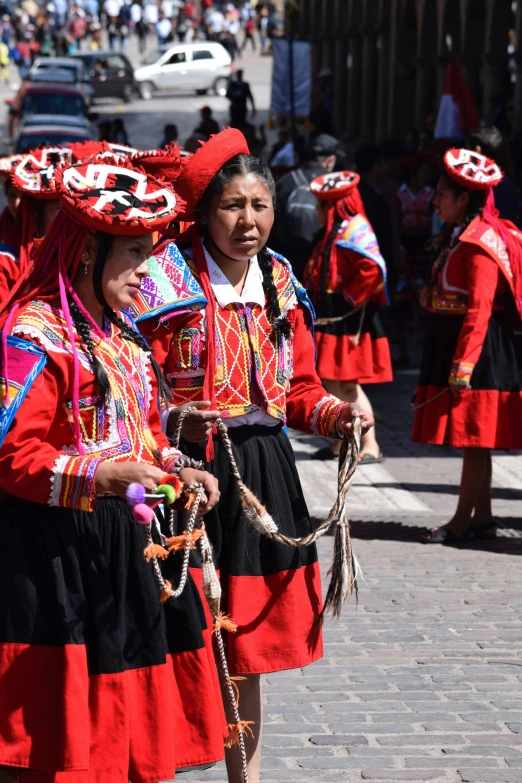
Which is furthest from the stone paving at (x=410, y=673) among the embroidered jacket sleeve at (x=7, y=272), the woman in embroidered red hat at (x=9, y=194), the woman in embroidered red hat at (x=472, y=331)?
the woman in embroidered red hat at (x=9, y=194)

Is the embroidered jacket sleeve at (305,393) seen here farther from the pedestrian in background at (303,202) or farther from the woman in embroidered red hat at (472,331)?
the pedestrian in background at (303,202)

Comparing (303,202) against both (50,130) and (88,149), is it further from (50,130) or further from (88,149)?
(50,130)

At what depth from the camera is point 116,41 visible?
5766 centimetres

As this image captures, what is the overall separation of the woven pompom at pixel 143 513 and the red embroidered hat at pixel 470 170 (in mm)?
4413

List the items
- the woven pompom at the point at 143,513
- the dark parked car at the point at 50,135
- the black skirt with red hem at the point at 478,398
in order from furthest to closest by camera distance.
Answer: the dark parked car at the point at 50,135
the black skirt with red hem at the point at 478,398
the woven pompom at the point at 143,513

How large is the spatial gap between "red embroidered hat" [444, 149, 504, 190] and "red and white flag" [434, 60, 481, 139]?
977cm

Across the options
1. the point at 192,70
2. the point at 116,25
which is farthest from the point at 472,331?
the point at 116,25

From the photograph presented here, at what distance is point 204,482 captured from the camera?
11.7ft

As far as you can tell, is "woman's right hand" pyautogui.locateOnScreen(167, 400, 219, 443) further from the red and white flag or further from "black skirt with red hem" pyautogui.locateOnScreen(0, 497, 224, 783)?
the red and white flag

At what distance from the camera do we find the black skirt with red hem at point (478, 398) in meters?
7.50

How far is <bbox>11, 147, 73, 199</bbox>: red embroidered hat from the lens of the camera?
6363 millimetres

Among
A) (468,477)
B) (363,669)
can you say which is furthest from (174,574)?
(468,477)

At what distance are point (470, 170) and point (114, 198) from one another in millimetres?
4180

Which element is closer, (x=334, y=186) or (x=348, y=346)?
(x=334, y=186)
